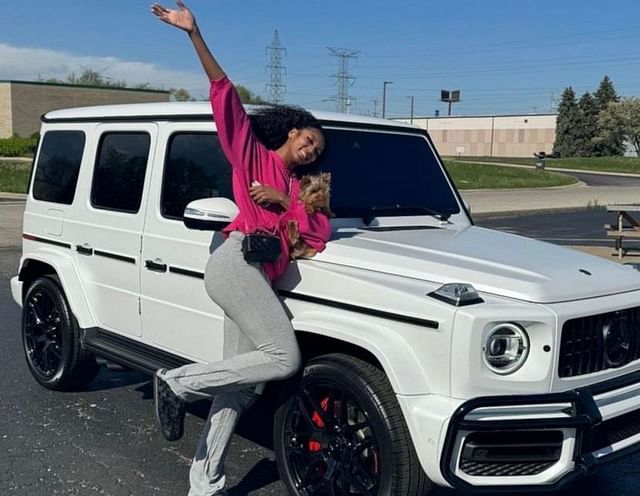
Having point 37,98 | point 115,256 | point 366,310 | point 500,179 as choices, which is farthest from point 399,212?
point 37,98

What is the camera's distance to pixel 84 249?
513 centimetres

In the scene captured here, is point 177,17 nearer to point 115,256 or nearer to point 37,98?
point 115,256

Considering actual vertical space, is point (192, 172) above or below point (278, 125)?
below

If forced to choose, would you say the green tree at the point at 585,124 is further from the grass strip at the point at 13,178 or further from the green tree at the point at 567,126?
the grass strip at the point at 13,178

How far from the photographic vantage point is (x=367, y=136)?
4.75 m

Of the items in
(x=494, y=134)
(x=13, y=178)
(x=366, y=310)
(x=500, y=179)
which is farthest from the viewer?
(x=494, y=134)

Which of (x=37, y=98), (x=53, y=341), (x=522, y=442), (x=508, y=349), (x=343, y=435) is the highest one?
(x=37, y=98)

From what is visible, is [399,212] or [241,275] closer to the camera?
[241,275]

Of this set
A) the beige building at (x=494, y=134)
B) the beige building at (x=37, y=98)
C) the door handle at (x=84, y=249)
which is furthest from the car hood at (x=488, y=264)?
the beige building at (x=494, y=134)

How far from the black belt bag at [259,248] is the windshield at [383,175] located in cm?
74

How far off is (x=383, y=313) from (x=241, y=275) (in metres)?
0.65

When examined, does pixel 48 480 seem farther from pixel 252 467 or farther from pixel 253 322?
pixel 253 322

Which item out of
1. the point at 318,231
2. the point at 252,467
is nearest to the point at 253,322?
the point at 318,231

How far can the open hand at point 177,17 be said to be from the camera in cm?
348
